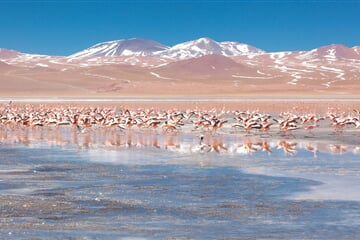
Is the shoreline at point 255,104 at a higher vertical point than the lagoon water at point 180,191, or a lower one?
A: higher

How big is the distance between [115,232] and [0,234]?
4.31ft

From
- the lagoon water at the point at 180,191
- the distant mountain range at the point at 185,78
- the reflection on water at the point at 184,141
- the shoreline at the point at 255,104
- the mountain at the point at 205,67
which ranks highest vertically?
the mountain at the point at 205,67

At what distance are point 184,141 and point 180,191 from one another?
33.2 feet

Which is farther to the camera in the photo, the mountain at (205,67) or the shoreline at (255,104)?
the mountain at (205,67)

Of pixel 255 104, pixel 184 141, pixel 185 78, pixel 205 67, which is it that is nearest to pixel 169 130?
pixel 184 141

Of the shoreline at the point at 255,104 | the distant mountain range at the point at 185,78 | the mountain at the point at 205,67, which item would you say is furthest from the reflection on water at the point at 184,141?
the mountain at the point at 205,67

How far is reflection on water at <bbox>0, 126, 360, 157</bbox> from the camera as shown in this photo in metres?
19.1

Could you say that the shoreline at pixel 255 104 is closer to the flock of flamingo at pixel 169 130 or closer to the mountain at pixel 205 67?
the flock of flamingo at pixel 169 130

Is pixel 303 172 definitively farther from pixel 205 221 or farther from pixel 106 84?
pixel 106 84

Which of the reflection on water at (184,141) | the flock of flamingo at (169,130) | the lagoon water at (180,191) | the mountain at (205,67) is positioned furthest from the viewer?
the mountain at (205,67)

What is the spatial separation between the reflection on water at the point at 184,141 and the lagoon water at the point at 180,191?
0.26ft

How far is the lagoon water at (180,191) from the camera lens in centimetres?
892

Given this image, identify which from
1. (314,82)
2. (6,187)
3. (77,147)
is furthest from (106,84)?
(6,187)

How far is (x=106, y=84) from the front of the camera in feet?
343
